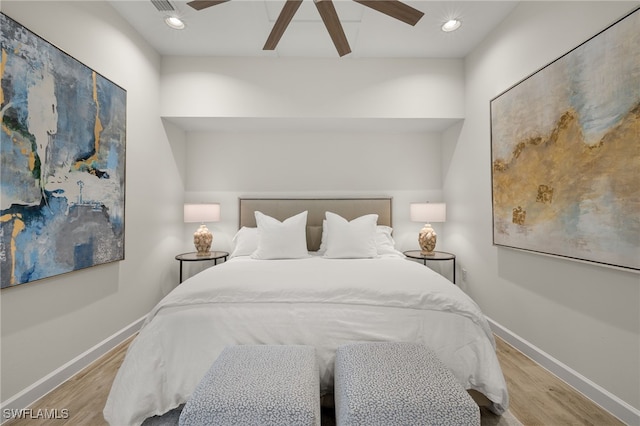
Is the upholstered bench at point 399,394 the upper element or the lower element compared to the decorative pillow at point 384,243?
lower

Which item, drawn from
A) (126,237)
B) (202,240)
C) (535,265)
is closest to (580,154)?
(535,265)

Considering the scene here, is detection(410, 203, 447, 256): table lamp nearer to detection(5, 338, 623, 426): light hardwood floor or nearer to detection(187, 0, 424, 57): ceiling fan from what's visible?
detection(5, 338, 623, 426): light hardwood floor

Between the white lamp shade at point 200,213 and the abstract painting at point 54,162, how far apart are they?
0.81 metres

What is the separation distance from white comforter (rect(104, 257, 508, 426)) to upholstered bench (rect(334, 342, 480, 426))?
25 cm

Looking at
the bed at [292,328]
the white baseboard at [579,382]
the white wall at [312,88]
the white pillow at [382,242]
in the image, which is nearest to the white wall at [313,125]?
the white wall at [312,88]

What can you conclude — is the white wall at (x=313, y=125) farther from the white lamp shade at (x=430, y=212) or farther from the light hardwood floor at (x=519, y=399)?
the light hardwood floor at (x=519, y=399)

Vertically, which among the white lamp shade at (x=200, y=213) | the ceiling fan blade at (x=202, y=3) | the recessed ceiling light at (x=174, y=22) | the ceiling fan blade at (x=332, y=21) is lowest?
the white lamp shade at (x=200, y=213)

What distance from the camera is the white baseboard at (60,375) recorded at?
63.5 inches

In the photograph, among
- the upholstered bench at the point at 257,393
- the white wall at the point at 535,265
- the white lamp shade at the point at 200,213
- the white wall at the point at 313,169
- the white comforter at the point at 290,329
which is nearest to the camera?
the upholstered bench at the point at 257,393

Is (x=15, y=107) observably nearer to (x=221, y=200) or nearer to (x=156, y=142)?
(x=156, y=142)

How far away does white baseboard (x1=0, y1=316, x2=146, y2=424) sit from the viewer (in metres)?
1.61

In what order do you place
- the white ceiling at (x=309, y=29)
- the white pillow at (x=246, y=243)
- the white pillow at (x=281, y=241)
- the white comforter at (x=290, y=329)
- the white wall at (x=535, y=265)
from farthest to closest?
the white pillow at (x=246, y=243)
the white pillow at (x=281, y=241)
the white ceiling at (x=309, y=29)
the white wall at (x=535, y=265)
the white comforter at (x=290, y=329)

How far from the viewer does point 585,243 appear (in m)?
1.74

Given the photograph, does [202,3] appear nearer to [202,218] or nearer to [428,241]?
[202,218]
